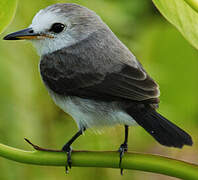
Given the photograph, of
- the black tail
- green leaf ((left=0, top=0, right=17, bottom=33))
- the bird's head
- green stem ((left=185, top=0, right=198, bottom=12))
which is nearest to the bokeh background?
the bird's head

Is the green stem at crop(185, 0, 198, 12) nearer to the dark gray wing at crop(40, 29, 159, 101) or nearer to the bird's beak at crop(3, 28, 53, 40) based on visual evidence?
the dark gray wing at crop(40, 29, 159, 101)

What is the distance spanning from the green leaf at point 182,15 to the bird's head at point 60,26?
106 centimetres

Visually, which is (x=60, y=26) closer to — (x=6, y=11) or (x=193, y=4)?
(x=6, y=11)

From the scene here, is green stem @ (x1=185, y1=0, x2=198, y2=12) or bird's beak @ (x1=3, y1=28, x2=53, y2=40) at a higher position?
green stem @ (x1=185, y1=0, x2=198, y2=12)

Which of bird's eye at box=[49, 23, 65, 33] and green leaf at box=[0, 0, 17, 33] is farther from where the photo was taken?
bird's eye at box=[49, 23, 65, 33]

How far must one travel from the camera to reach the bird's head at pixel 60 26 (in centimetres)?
254

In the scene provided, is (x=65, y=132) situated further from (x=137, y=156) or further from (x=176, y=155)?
(x=137, y=156)

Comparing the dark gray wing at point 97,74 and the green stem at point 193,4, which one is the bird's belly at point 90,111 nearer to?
the dark gray wing at point 97,74

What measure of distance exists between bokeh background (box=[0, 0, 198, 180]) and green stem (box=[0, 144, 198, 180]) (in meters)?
0.89

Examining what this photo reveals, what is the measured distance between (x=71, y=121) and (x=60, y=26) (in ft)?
2.28

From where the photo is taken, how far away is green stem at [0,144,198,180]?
145 cm

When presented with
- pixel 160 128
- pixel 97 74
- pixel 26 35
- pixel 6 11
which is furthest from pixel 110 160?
pixel 26 35

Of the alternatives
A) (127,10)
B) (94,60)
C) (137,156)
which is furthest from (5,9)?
(127,10)

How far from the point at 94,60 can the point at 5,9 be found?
887 mm
